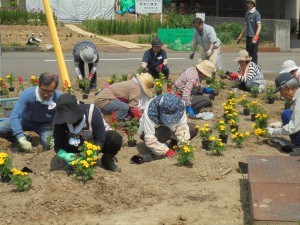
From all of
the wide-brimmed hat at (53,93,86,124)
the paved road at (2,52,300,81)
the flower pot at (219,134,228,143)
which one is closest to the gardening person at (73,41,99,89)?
the paved road at (2,52,300,81)

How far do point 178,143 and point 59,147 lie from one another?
5.04 feet

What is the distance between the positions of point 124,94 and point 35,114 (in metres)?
1.29

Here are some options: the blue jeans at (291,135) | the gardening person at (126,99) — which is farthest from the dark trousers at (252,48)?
the gardening person at (126,99)

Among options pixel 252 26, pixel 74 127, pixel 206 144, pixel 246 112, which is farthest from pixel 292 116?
pixel 252 26

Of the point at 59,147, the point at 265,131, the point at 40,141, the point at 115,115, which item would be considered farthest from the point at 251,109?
the point at 59,147

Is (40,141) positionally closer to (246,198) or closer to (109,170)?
(109,170)

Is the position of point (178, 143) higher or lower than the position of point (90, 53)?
lower

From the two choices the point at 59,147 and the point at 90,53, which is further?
the point at 90,53

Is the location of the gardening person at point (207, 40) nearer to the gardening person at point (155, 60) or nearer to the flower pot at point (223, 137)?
the gardening person at point (155, 60)

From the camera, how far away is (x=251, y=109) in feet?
31.1

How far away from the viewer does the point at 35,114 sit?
775cm

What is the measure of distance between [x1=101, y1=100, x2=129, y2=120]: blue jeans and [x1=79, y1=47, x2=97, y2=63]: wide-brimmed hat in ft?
9.83

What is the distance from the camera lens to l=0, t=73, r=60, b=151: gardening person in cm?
721

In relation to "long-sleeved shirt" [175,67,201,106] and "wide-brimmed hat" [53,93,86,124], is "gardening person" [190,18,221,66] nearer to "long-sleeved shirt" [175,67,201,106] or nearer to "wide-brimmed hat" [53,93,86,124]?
"long-sleeved shirt" [175,67,201,106]
